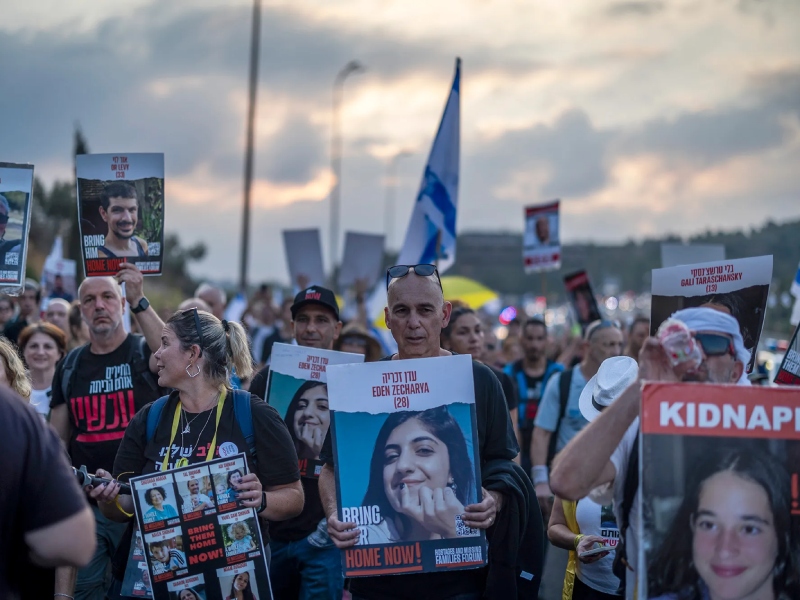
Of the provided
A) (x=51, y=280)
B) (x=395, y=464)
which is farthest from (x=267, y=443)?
(x=51, y=280)

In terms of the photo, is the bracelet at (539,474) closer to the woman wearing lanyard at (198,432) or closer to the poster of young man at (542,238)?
the woman wearing lanyard at (198,432)

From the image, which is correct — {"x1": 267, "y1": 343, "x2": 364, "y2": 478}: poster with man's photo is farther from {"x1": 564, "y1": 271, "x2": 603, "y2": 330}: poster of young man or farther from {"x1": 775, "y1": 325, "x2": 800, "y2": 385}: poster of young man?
{"x1": 564, "y1": 271, "x2": 603, "y2": 330}: poster of young man

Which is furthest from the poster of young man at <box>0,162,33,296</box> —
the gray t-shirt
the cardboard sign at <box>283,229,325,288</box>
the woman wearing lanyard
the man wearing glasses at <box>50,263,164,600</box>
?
the cardboard sign at <box>283,229,325,288</box>

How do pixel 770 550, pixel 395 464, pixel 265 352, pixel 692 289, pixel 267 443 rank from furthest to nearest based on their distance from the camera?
pixel 265 352
pixel 692 289
pixel 267 443
pixel 395 464
pixel 770 550

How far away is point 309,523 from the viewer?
5.68 meters

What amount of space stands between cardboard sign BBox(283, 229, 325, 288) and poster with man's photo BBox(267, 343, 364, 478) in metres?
7.28

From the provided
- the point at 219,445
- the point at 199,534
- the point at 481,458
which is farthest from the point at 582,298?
the point at 199,534

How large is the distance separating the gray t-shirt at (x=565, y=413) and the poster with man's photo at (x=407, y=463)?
3.46 m

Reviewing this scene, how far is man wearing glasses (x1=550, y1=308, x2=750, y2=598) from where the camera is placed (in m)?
3.14

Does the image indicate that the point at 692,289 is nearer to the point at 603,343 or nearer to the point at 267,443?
the point at 267,443

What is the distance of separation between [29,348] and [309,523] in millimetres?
2755

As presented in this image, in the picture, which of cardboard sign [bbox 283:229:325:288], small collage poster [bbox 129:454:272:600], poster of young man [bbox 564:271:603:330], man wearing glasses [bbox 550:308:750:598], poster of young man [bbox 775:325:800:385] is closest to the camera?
man wearing glasses [bbox 550:308:750:598]

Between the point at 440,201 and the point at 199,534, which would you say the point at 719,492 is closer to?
the point at 199,534

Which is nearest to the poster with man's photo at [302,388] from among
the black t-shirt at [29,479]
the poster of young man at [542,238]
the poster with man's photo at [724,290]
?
the poster with man's photo at [724,290]
